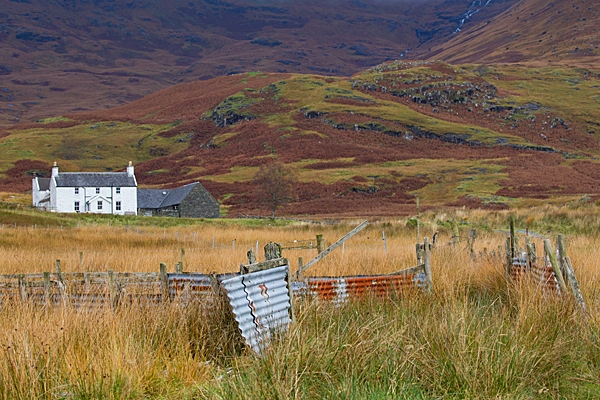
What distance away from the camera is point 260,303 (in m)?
6.44

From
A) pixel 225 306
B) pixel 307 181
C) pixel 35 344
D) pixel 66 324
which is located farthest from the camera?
pixel 307 181

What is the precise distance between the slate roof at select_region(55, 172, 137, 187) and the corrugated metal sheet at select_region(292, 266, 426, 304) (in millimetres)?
68074

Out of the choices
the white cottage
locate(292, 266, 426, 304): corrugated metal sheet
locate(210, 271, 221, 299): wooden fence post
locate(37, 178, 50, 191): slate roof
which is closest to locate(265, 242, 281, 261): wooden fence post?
locate(210, 271, 221, 299): wooden fence post

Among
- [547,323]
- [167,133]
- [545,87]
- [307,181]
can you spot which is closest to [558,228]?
[547,323]

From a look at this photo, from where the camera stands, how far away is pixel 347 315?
24.9ft

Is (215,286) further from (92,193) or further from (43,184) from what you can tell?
(43,184)

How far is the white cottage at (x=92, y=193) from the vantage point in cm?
7231

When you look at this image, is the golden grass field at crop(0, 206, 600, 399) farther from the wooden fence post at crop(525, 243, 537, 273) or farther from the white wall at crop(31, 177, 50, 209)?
the white wall at crop(31, 177, 50, 209)

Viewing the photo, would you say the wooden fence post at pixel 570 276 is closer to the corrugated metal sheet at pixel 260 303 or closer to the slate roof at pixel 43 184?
the corrugated metal sheet at pixel 260 303

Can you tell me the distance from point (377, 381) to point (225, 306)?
217 centimetres

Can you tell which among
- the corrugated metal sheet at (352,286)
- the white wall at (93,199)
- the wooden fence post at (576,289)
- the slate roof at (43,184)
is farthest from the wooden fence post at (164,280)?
the slate roof at (43,184)

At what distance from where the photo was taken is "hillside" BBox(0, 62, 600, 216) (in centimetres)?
8688

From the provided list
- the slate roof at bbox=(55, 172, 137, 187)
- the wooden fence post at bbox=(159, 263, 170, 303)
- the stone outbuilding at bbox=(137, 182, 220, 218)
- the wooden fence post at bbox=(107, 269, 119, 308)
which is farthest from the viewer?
the slate roof at bbox=(55, 172, 137, 187)

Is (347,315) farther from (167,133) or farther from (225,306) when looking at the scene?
(167,133)
